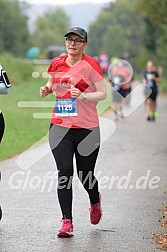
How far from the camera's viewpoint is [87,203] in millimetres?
9688

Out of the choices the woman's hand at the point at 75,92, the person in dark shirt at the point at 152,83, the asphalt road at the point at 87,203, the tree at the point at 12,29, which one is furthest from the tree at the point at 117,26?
the woman's hand at the point at 75,92

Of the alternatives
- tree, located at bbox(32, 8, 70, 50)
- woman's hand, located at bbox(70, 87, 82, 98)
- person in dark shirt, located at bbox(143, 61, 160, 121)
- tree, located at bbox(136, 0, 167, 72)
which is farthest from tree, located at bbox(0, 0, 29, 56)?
woman's hand, located at bbox(70, 87, 82, 98)

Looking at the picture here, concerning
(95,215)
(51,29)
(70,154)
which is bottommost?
(95,215)

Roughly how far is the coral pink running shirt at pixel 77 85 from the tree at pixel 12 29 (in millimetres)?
53768

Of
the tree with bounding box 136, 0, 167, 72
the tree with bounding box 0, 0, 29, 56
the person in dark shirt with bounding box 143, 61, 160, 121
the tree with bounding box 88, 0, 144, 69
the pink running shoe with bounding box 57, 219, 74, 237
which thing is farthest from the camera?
the tree with bounding box 88, 0, 144, 69

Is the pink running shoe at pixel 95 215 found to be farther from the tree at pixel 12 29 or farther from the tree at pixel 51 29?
the tree at pixel 51 29

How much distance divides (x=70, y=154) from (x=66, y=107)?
0.47 meters

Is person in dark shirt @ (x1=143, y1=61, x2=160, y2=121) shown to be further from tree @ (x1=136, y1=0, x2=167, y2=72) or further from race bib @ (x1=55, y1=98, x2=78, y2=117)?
race bib @ (x1=55, y1=98, x2=78, y2=117)

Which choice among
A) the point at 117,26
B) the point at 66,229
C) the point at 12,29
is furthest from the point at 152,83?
the point at 117,26

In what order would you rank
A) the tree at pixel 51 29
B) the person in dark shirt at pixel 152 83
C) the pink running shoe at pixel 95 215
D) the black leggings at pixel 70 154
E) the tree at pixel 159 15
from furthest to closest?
the tree at pixel 51 29, the tree at pixel 159 15, the person in dark shirt at pixel 152 83, the pink running shoe at pixel 95 215, the black leggings at pixel 70 154

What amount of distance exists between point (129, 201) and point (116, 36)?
11206 centimetres

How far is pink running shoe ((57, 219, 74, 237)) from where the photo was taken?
7664 mm

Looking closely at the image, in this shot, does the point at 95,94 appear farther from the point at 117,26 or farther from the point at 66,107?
the point at 117,26

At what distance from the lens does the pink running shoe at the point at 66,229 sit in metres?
7.66
